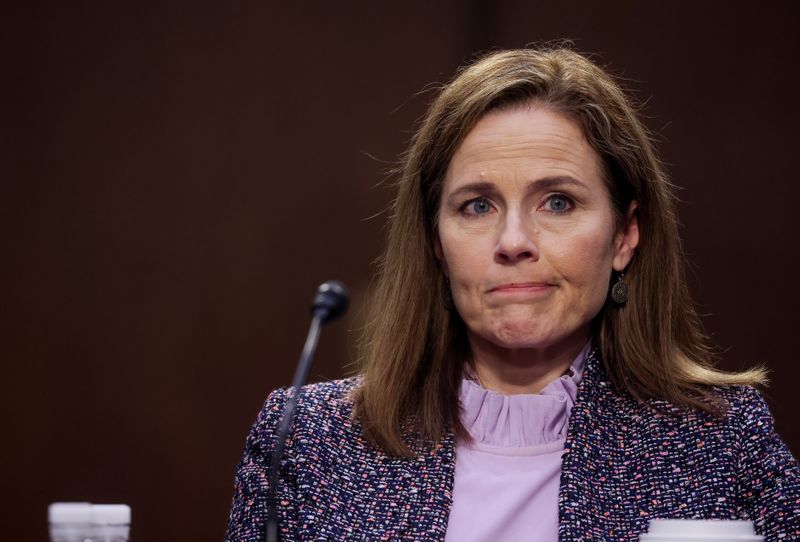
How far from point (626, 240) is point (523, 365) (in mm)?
294

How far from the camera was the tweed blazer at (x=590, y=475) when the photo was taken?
1.93 metres

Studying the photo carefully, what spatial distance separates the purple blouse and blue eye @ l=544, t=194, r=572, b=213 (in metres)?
0.28

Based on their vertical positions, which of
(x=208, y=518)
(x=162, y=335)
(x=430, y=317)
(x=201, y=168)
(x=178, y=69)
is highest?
(x=178, y=69)

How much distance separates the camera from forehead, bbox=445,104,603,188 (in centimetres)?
206

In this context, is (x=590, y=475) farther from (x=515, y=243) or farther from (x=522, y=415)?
(x=515, y=243)

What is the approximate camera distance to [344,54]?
3.26 m

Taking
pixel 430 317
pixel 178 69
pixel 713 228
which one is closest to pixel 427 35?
pixel 178 69

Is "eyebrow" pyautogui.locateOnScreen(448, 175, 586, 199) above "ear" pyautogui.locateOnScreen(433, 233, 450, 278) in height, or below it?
above

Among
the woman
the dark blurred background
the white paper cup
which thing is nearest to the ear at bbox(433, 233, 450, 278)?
the woman

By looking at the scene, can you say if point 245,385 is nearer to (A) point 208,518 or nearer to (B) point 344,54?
(A) point 208,518

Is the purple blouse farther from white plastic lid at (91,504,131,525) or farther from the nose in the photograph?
white plastic lid at (91,504,131,525)

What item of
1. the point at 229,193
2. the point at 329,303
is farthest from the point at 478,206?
the point at 229,193

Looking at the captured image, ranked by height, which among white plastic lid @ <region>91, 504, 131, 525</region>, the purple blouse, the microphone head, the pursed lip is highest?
the pursed lip

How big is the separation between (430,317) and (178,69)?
127 cm
